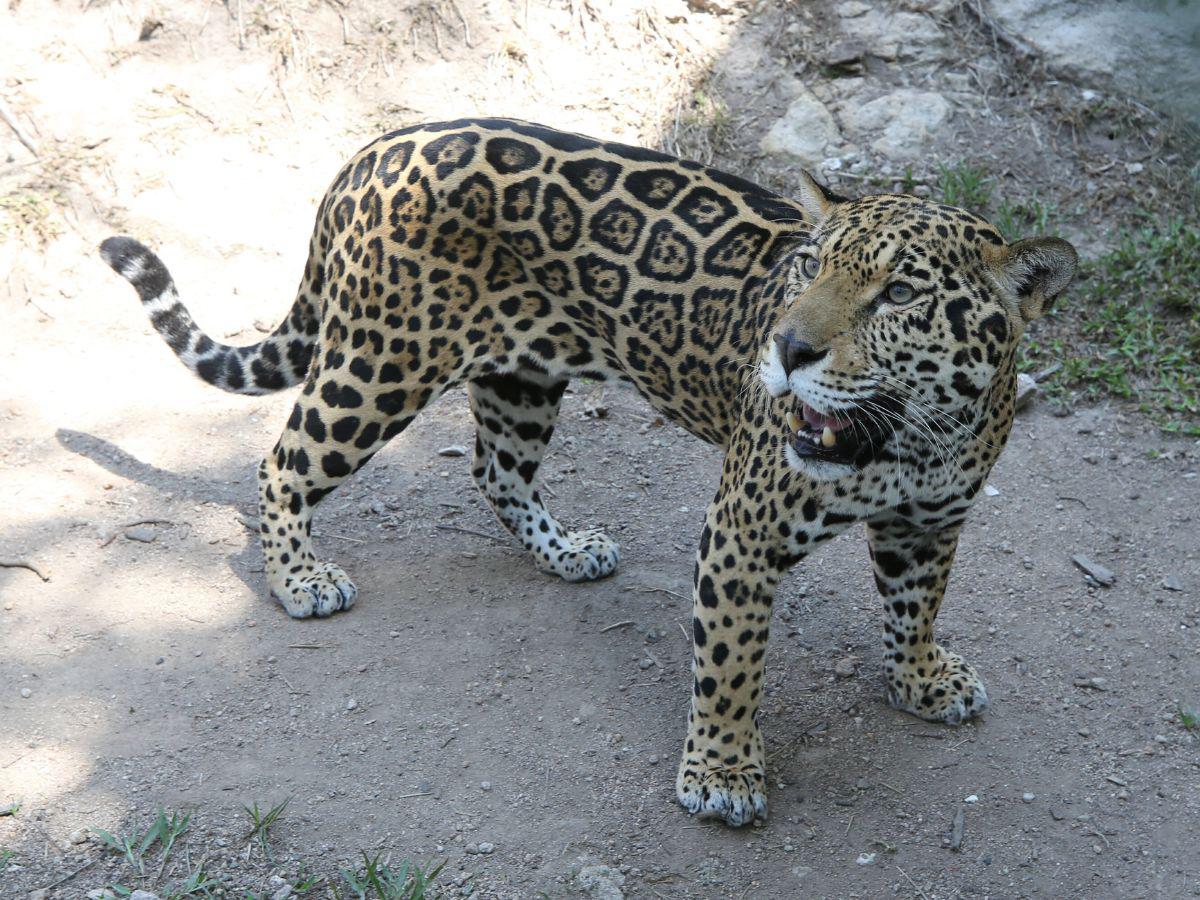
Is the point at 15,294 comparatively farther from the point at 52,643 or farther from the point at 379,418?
the point at 379,418

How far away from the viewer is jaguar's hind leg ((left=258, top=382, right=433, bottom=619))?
558cm

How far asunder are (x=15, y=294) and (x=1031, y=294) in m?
6.69

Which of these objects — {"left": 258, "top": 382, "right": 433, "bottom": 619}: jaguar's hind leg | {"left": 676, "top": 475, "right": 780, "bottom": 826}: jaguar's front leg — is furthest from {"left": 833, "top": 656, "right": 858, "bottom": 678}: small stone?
{"left": 258, "top": 382, "right": 433, "bottom": 619}: jaguar's hind leg

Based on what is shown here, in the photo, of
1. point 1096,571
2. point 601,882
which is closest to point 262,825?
point 601,882

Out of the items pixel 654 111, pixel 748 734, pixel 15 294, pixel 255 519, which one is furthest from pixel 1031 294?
pixel 15 294

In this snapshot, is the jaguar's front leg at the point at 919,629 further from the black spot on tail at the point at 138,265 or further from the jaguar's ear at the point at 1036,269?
the black spot on tail at the point at 138,265

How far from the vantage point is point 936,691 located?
17.9ft

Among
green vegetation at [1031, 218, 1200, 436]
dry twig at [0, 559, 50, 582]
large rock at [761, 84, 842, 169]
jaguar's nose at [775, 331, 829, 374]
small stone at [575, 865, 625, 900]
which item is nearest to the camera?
jaguar's nose at [775, 331, 829, 374]

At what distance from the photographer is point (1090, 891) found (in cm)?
470

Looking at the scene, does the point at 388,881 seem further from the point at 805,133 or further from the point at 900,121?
the point at 900,121

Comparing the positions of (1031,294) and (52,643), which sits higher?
(1031,294)

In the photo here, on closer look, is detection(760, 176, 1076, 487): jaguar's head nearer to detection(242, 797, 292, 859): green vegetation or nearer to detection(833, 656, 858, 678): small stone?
detection(833, 656, 858, 678): small stone

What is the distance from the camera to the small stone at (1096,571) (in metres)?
6.44

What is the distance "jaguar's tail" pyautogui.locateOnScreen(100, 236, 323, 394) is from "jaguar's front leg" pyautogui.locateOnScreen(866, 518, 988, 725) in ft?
9.70
